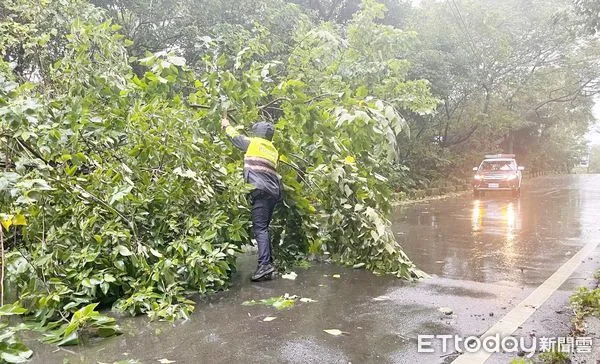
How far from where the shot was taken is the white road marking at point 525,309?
12.1 feet

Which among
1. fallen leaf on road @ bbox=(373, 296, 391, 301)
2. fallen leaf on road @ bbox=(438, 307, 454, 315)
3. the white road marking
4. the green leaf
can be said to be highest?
the green leaf

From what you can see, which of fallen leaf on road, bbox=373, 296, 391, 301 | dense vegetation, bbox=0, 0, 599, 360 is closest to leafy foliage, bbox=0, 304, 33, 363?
dense vegetation, bbox=0, 0, 599, 360

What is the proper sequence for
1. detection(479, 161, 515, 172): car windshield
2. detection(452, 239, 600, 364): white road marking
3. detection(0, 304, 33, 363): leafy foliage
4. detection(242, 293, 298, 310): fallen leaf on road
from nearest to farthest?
detection(0, 304, 33, 363): leafy foliage → detection(452, 239, 600, 364): white road marking → detection(242, 293, 298, 310): fallen leaf on road → detection(479, 161, 515, 172): car windshield

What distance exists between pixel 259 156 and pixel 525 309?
319 centimetres

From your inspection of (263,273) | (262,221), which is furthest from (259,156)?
(263,273)

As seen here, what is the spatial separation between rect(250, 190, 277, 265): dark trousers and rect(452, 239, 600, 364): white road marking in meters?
2.62

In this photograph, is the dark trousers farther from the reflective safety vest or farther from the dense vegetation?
the reflective safety vest

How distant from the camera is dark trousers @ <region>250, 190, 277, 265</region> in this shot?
5.86m

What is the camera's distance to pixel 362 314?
4.67 meters

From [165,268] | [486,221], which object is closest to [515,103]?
[486,221]

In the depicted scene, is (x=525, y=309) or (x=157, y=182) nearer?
(x=525, y=309)

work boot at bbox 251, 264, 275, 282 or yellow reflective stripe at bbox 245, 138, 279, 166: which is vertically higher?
yellow reflective stripe at bbox 245, 138, 279, 166

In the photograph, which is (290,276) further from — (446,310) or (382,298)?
(446,310)

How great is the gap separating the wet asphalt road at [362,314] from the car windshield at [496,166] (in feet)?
39.0
